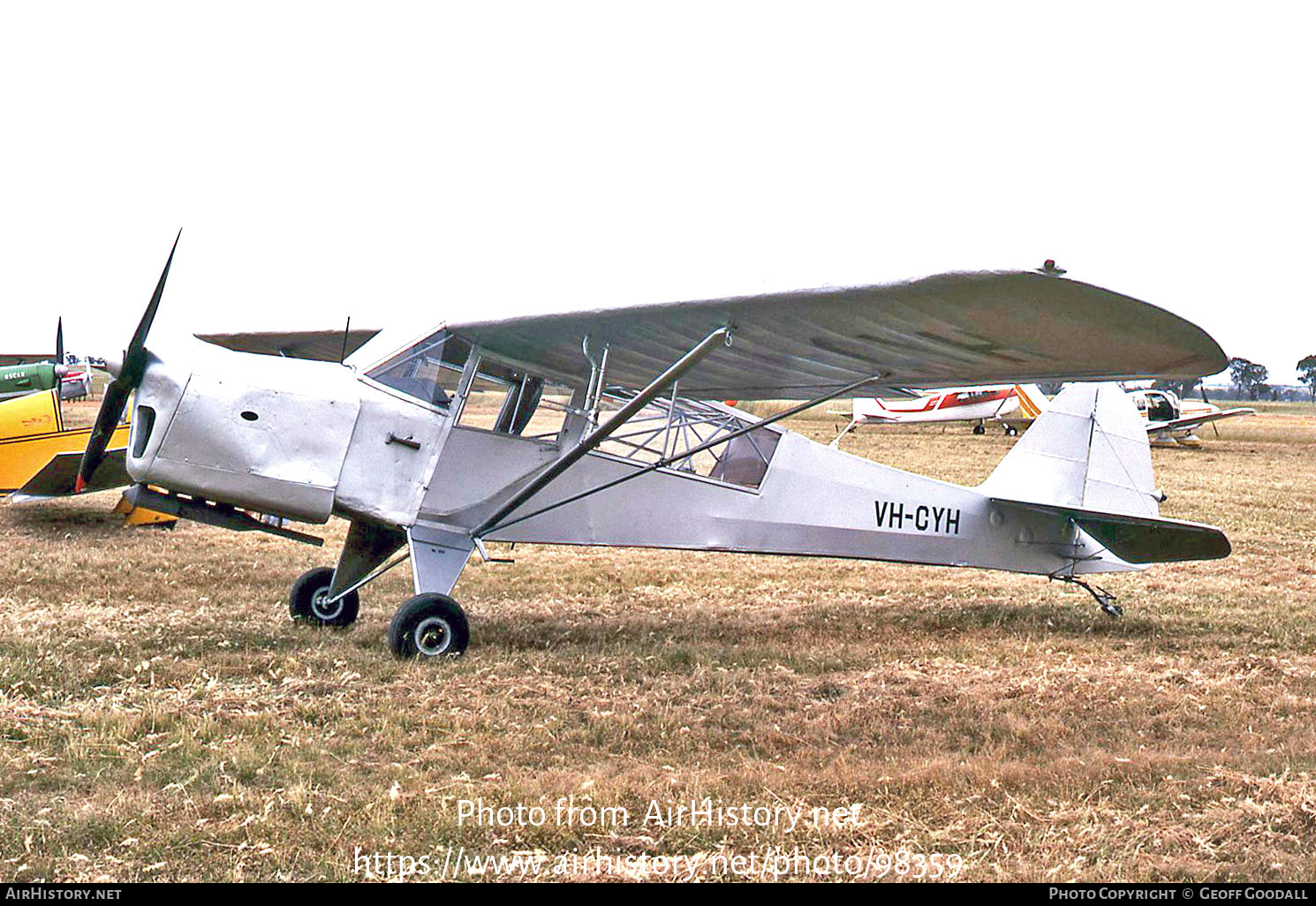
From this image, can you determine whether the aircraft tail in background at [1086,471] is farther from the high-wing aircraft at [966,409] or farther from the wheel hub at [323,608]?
the high-wing aircraft at [966,409]

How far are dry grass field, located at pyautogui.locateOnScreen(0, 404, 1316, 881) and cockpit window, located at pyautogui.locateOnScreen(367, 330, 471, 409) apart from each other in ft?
4.88

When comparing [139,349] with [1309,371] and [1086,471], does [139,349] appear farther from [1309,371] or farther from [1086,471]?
[1309,371]

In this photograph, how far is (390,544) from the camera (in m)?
6.69

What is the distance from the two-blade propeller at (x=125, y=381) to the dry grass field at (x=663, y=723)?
1.11 m

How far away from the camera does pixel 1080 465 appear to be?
780cm

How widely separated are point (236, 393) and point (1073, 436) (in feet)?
18.6

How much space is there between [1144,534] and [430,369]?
4.87 metres

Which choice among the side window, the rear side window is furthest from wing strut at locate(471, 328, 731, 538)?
the rear side window

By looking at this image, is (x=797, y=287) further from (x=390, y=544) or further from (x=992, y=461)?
(x=992, y=461)

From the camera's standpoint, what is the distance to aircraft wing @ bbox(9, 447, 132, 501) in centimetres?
1054

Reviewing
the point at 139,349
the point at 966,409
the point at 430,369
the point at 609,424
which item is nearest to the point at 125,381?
the point at 139,349
